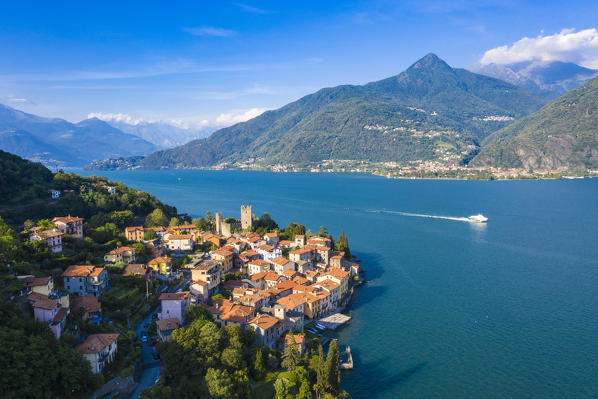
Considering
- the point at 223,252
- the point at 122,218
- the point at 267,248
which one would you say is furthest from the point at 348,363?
the point at 122,218

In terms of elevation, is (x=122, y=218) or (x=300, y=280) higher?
(x=122, y=218)

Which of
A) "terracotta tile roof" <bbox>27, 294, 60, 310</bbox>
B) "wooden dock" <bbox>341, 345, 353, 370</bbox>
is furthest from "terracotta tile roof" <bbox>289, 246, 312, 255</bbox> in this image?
"terracotta tile roof" <bbox>27, 294, 60, 310</bbox>

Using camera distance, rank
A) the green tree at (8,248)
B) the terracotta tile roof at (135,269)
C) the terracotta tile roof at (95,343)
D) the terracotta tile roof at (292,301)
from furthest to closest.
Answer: the terracotta tile roof at (135,269), the terracotta tile roof at (292,301), the green tree at (8,248), the terracotta tile roof at (95,343)

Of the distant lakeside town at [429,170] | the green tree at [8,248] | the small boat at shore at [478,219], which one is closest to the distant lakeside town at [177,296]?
the green tree at [8,248]

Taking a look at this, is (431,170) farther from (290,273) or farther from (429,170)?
(290,273)

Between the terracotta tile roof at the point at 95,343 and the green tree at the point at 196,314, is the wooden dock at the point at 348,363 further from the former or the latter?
the terracotta tile roof at the point at 95,343
